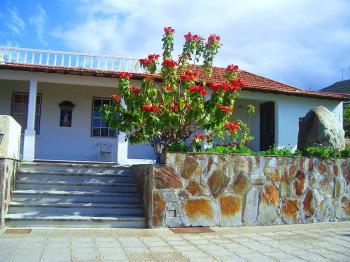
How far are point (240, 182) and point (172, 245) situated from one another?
2694mm

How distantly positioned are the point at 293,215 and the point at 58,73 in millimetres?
7949

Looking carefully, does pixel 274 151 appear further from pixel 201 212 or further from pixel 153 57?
pixel 153 57

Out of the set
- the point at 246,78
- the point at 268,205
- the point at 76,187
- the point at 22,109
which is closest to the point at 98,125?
the point at 22,109

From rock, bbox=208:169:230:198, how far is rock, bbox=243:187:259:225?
0.61 metres

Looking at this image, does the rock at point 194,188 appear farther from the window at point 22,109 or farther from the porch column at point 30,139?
the window at point 22,109

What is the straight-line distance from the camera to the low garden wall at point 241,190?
25.2ft

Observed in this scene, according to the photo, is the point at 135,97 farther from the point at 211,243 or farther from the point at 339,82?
the point at 339,82

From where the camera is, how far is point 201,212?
7801mm

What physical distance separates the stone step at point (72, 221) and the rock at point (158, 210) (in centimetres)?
28

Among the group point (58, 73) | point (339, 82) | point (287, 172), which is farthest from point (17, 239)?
point (339, 82)

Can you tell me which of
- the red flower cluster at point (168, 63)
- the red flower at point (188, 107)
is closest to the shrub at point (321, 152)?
the red flower at point (188, 107)

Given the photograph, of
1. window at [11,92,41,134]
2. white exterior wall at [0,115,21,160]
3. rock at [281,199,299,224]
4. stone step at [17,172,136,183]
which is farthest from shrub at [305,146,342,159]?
window at [11,92,41,134]

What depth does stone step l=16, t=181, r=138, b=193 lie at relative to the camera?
845cm

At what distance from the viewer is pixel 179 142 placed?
860 cm
